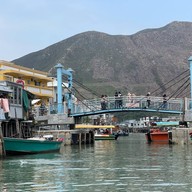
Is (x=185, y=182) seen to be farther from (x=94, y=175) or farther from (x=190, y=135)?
(x=190, y=135)

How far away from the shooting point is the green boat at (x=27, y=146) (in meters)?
31.0

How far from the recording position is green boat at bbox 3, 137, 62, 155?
1222 inches

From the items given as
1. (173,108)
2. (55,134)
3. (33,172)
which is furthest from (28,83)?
(33,172)

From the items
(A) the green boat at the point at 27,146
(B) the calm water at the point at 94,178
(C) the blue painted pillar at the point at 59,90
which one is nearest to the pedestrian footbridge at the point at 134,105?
(C) the blue painted pillar at the point at 59,90

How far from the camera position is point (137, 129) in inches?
7682

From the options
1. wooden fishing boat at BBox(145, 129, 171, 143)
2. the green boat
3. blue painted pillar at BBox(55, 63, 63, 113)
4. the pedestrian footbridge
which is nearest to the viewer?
the green boat

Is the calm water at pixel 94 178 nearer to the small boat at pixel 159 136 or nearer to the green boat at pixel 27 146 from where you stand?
the green boat at pixel 27 146

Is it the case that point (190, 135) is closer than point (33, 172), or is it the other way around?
point (33, 172)

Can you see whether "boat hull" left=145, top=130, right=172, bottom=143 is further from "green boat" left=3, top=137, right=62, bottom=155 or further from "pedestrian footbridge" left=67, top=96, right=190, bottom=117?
"green boat" left=3, top=137, right=62, bottom=155

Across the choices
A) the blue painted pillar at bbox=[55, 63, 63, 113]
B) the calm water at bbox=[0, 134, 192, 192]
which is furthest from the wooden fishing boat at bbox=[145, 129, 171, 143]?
the calm water at bbox=[0, 134, 192, 192]

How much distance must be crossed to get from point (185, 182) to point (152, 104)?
3518 cm

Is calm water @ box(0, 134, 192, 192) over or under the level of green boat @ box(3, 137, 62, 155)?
under

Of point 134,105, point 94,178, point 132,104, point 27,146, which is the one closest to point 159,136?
point 134,105

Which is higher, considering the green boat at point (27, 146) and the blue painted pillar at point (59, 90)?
the blue painted pillar at point (59, 90)
